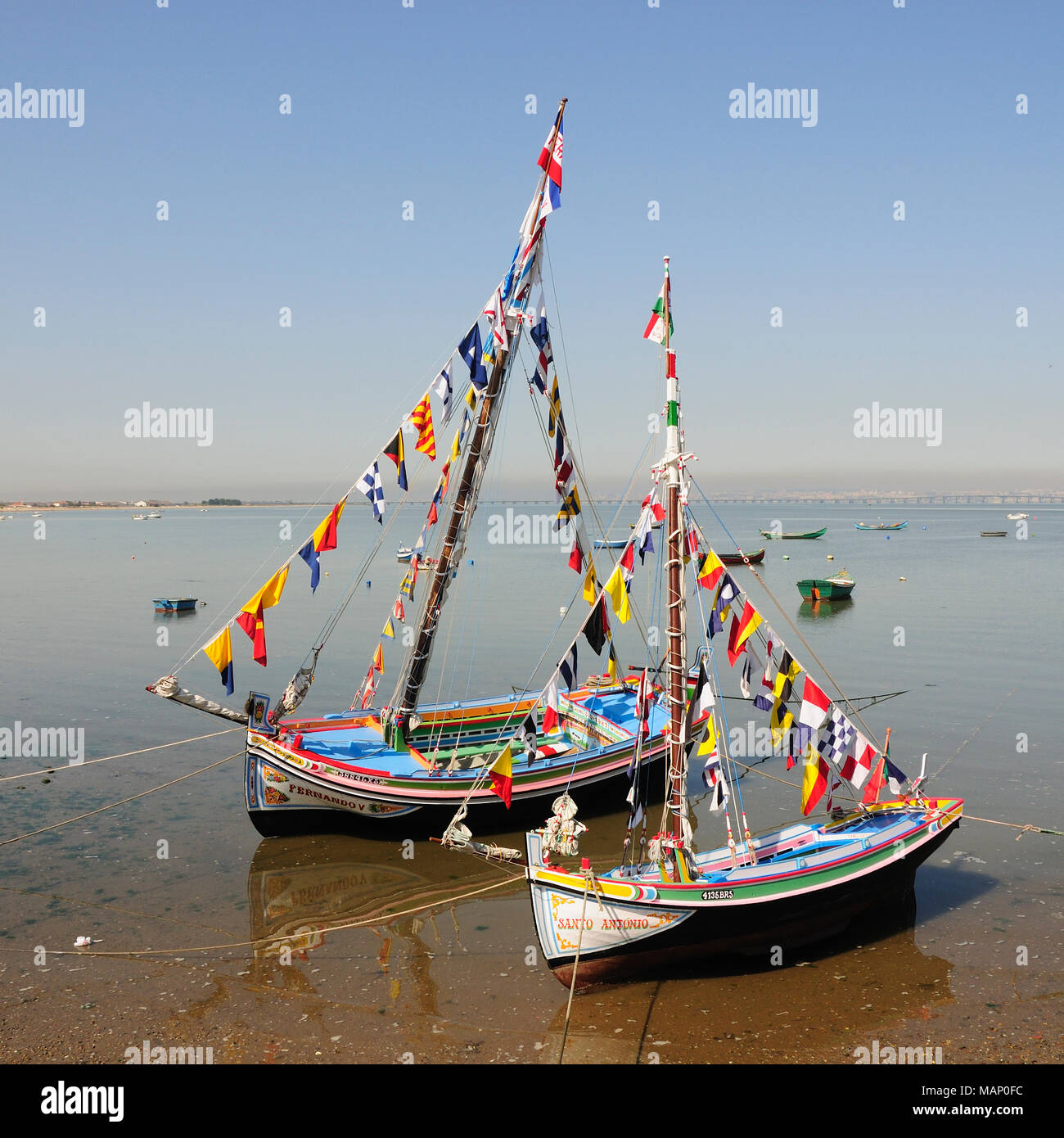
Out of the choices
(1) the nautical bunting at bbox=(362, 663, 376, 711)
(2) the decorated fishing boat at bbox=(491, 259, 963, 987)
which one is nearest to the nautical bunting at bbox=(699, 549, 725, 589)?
(2) the decorated fishing boat at bbox=(491, 259, 963, 987)

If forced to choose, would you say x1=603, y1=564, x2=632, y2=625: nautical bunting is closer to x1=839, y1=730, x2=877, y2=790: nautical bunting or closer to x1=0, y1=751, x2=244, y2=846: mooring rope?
x1=839, y1=730, x2=877, y2=790: nautical bunting

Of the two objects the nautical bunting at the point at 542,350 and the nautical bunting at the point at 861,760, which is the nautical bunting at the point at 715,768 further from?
the nautical bunting at the point at 542,350

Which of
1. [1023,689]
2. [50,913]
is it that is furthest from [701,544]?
[1023,689]

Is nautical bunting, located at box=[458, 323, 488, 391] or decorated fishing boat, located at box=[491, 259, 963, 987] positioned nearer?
decorated fishing boat, located at box=[491, 259, 963, 987]

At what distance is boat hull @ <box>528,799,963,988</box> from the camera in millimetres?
13406

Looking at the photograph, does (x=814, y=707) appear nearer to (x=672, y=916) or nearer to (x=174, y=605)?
(x=672, y=916)

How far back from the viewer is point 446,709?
23.6 metres

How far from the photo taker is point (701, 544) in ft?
49.8

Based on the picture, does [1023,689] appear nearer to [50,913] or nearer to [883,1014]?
[883,1014]

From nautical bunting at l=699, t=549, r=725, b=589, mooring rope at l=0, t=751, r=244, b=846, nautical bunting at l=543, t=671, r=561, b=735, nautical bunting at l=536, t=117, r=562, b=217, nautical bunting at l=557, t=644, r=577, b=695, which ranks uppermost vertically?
nautical bunting at l=536, t=117, r=562, b=217

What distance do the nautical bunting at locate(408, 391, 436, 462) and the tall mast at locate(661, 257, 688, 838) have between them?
6.09m

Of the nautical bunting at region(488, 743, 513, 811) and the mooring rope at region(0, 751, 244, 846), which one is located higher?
the nautical bunting at region(488, 743, 513, 811)
